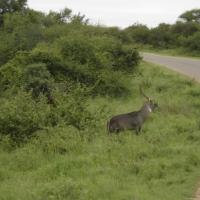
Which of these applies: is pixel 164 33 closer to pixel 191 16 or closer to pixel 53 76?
pixel 191 16

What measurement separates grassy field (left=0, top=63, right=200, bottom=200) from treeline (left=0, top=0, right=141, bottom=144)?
0.45m

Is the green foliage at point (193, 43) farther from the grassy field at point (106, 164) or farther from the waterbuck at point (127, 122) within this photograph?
the waterbuck at point (127, 122)

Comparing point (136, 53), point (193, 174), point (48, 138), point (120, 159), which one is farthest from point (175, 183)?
point (136, 53)

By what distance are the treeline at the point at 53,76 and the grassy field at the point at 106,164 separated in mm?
445

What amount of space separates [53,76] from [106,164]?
7384 mm

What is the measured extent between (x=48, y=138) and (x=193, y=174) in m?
3.02

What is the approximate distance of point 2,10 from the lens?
2873 centimetres

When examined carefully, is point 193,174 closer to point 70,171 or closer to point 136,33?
point 70,171

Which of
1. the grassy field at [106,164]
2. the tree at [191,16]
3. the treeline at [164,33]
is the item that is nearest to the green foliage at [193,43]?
the treeline at [164,33]

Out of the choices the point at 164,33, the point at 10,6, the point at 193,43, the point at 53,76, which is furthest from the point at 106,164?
the point at 164,33

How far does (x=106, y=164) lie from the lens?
837 centimetres

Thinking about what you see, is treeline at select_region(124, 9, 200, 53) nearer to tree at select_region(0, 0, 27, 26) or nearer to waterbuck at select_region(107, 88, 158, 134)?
tree at select_region(0, 0, 27, 26)

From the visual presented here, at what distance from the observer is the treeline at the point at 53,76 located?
34.9 ft

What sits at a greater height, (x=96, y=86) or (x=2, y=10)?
(x=2, y=10)
